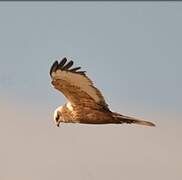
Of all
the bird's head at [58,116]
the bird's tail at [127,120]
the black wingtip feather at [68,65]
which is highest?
the black wingtip feather at [68,65]

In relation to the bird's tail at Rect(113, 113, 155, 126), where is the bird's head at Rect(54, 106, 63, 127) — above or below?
above

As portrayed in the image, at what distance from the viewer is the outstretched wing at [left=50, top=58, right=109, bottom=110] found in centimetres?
2356

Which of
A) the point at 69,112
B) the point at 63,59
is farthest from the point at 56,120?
the point at 63,59

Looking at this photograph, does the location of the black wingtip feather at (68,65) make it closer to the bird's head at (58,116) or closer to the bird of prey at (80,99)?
the bird of prey at (80,99)

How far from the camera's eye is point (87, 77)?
23.6m

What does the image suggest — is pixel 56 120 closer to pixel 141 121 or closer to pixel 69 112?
pixel 69 112

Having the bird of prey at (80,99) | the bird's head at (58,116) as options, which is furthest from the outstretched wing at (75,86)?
the bird's head at (58,116)

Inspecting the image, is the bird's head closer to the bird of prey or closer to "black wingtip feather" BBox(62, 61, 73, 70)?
the bird of prey

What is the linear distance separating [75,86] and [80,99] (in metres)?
0.63

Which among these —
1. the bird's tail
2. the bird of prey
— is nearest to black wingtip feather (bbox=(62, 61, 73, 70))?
the bird of prey

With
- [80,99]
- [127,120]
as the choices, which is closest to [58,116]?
[80,99]

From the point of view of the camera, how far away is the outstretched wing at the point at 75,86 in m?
23.6

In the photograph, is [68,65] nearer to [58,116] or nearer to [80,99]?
[80,99]

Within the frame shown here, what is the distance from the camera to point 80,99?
24.4m
